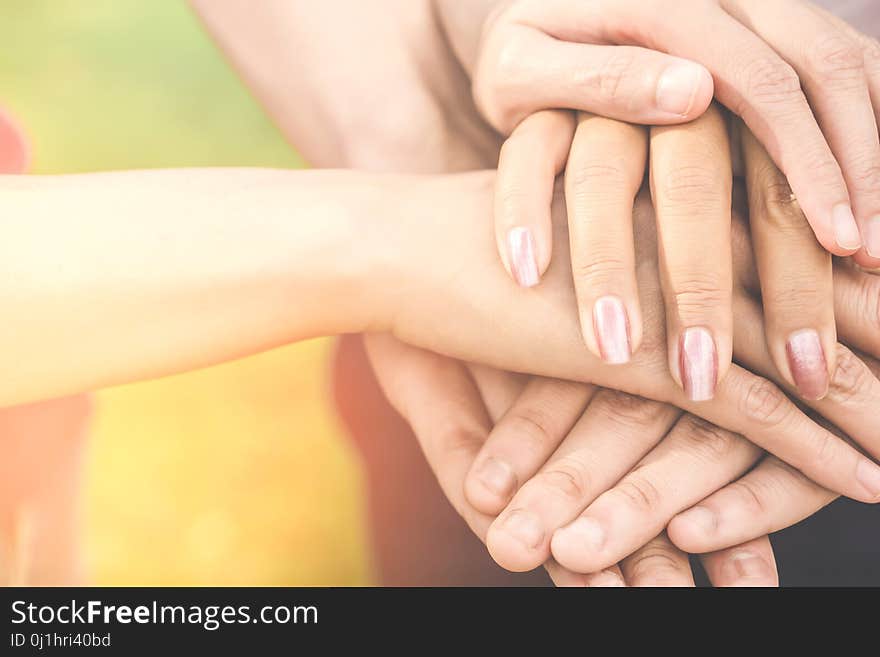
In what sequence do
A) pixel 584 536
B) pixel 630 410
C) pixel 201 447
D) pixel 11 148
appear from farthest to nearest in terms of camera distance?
pixel 11 148, pixel 201 447, pixel 630 410, pixel 584 536

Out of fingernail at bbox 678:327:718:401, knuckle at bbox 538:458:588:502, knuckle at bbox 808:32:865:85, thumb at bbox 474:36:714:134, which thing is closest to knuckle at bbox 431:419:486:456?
knuckle at bbox 538:458:588:502

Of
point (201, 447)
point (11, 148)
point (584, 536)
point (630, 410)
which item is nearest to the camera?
point (584, 536)

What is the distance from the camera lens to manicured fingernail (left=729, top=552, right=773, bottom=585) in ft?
2.21

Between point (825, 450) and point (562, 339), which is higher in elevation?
point (562, 339)

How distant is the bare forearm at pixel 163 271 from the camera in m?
0.69

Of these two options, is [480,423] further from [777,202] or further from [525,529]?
[777,202]

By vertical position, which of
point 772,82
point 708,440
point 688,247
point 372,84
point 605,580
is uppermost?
point 372,84

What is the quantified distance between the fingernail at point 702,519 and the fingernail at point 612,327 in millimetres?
139

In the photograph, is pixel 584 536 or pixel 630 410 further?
pixel 630 410

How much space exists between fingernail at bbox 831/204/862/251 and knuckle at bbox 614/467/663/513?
235 millimetres

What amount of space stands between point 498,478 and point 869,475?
0.97 ft

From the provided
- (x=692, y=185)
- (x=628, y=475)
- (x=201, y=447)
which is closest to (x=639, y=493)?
(x=628, y=475)

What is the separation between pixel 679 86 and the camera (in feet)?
2.30
